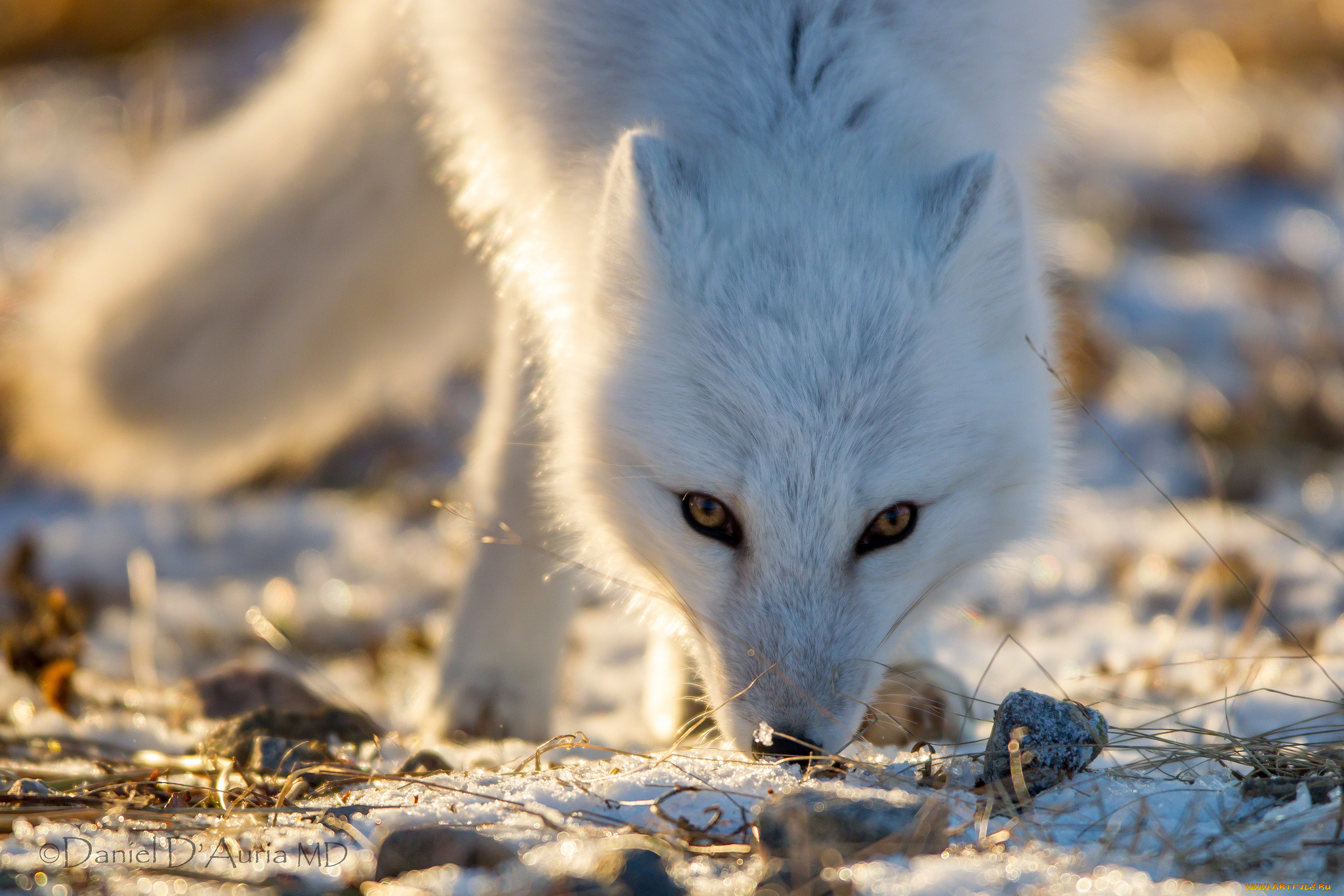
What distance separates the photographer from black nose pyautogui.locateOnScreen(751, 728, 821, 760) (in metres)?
1.85

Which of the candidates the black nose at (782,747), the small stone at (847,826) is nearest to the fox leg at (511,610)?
the black nose at (782,747)

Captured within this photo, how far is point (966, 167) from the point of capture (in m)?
2.06

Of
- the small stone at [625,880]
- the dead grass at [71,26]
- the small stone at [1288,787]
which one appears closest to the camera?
the small stone at [625,880]

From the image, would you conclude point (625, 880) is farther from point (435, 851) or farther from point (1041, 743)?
point (1041, 743)

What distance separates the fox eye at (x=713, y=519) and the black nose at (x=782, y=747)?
0.33 metres

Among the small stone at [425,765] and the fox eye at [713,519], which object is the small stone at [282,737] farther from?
the fox eye at [713,519]

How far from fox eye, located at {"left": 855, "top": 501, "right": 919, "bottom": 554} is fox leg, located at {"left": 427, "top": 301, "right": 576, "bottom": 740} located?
1248mm

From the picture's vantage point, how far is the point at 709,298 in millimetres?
1975

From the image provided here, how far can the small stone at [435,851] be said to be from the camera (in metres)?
1.54

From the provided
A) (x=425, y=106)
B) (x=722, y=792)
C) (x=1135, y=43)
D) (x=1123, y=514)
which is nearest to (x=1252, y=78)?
(x=1135, y=43)

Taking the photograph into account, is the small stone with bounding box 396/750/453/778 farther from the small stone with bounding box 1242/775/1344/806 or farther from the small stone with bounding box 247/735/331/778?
the small stone with bounding box 1242/775/1344/806

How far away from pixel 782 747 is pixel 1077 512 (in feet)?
9.84

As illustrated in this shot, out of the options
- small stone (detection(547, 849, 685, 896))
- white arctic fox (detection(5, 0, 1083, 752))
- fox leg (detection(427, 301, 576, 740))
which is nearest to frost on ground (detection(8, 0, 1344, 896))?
small stone (detection(547, 849, 685, 896))

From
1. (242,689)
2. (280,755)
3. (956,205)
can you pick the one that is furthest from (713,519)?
(242,689)
